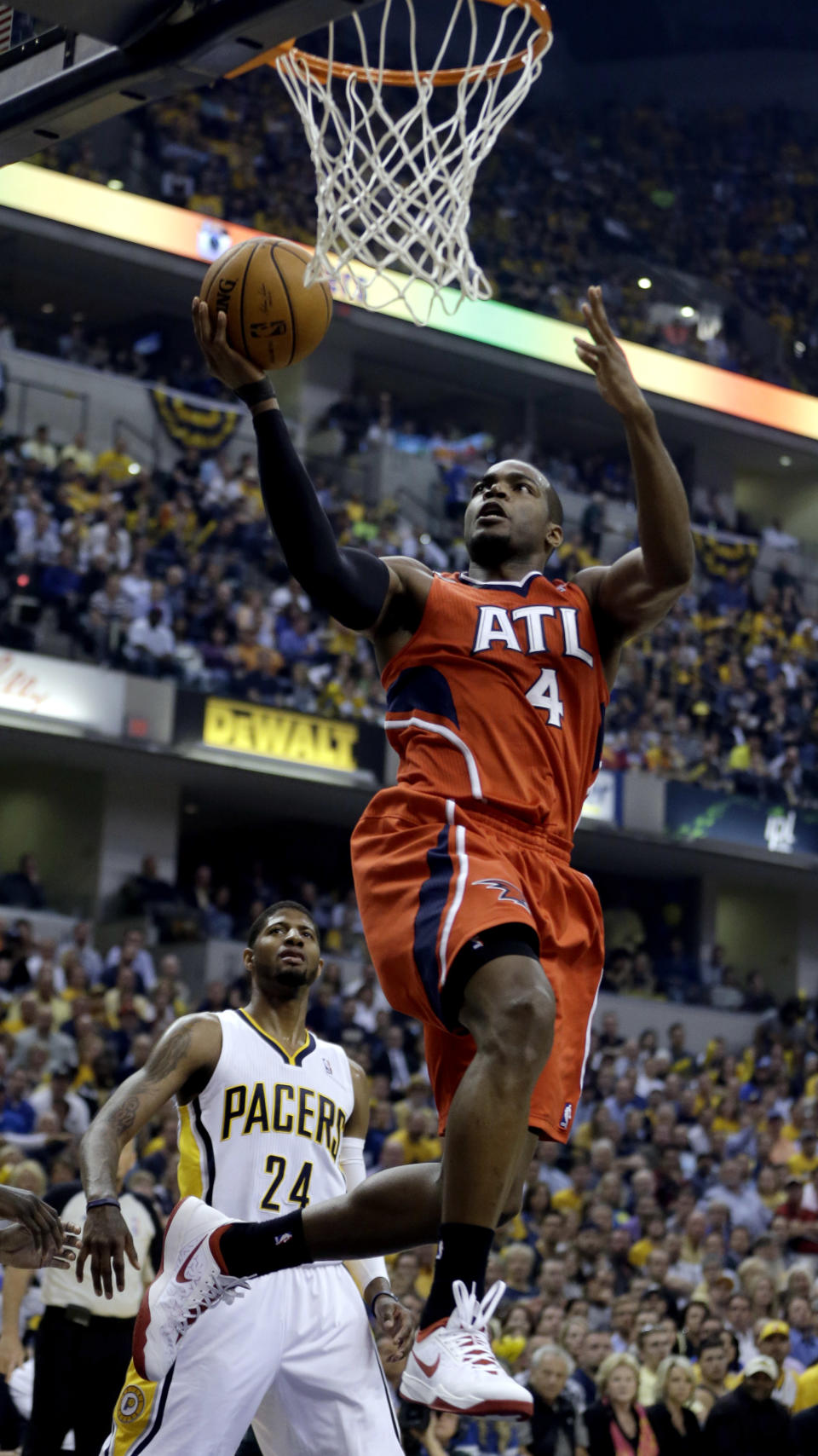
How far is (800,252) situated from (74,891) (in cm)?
1695

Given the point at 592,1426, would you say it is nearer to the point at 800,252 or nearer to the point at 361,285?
the point at 361,285

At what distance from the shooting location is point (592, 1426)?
8266mm

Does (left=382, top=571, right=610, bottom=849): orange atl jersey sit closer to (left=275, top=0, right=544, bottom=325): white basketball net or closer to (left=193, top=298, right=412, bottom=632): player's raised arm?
(left=193, top=298, right=412, bottom=632): player's raised arm

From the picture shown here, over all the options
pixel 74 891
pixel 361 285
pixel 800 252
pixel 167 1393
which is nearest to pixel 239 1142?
pixel 167 1393

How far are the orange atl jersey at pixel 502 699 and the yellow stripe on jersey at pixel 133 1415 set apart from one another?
207 centimetres

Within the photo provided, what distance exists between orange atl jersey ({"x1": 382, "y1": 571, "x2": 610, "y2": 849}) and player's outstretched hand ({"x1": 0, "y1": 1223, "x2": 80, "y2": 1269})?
149cm

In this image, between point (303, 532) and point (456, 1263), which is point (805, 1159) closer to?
point (456, 1263)

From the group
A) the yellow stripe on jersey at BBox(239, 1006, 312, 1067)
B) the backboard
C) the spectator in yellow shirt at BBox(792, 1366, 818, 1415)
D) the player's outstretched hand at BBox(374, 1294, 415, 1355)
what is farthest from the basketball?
the spectator in yellow shirt at BBox(792, 1366, 818, 1415)

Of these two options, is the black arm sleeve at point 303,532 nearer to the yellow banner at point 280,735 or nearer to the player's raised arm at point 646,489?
the player's raised arm at point 646,489

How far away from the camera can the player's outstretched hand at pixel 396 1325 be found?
507 centimetres

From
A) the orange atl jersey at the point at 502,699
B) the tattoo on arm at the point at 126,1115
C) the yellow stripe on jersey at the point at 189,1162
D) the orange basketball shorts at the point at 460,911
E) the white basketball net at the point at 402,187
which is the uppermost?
the white basketball net at the point at 402,187

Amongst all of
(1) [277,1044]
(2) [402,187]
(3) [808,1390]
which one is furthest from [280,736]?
(1) [277,1044]

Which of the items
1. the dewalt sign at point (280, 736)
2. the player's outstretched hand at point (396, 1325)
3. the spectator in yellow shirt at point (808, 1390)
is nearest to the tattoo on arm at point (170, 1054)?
the player's outstretched hand at point (396, 1325)

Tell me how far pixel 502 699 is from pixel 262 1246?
1378 mm
